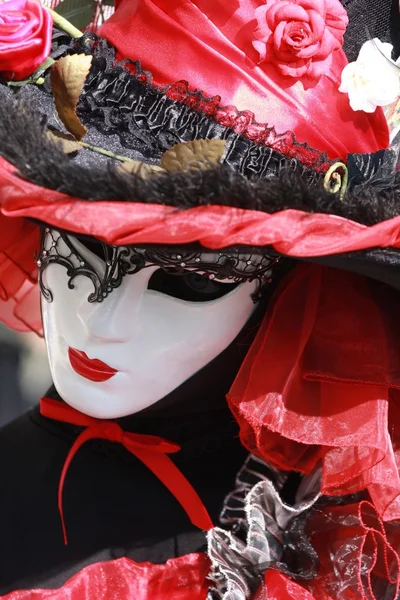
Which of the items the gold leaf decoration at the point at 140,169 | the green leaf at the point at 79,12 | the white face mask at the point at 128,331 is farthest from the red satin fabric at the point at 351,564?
the green leaf at the point at 79,12

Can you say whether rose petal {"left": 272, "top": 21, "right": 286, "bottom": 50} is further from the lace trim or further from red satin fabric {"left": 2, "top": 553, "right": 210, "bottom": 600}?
red satin fabric {"left": 2, "top": 553, "right": 210, "bottom": 600}

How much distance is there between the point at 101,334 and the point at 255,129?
0.30 m

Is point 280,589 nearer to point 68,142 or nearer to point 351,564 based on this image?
point 351,564

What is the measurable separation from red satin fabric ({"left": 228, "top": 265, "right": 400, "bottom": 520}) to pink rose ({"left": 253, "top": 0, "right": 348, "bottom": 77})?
24 cm

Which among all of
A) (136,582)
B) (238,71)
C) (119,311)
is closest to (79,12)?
(238,71)

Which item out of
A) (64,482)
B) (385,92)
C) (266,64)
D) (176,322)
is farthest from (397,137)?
(64,482)

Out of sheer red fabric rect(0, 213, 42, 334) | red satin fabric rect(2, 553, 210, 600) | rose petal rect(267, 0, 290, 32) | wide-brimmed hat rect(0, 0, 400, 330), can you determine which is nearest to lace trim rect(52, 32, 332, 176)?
wide-brimmed hat rect(0, 0, 400, 330)

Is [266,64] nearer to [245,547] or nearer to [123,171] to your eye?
[123,171]

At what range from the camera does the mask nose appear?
801mm

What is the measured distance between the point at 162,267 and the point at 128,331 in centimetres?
9

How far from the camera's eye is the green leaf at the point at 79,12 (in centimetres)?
106

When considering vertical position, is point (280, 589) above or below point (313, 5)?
below

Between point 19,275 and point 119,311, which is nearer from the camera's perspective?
point 119,311

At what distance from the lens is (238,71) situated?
78 centimetres
